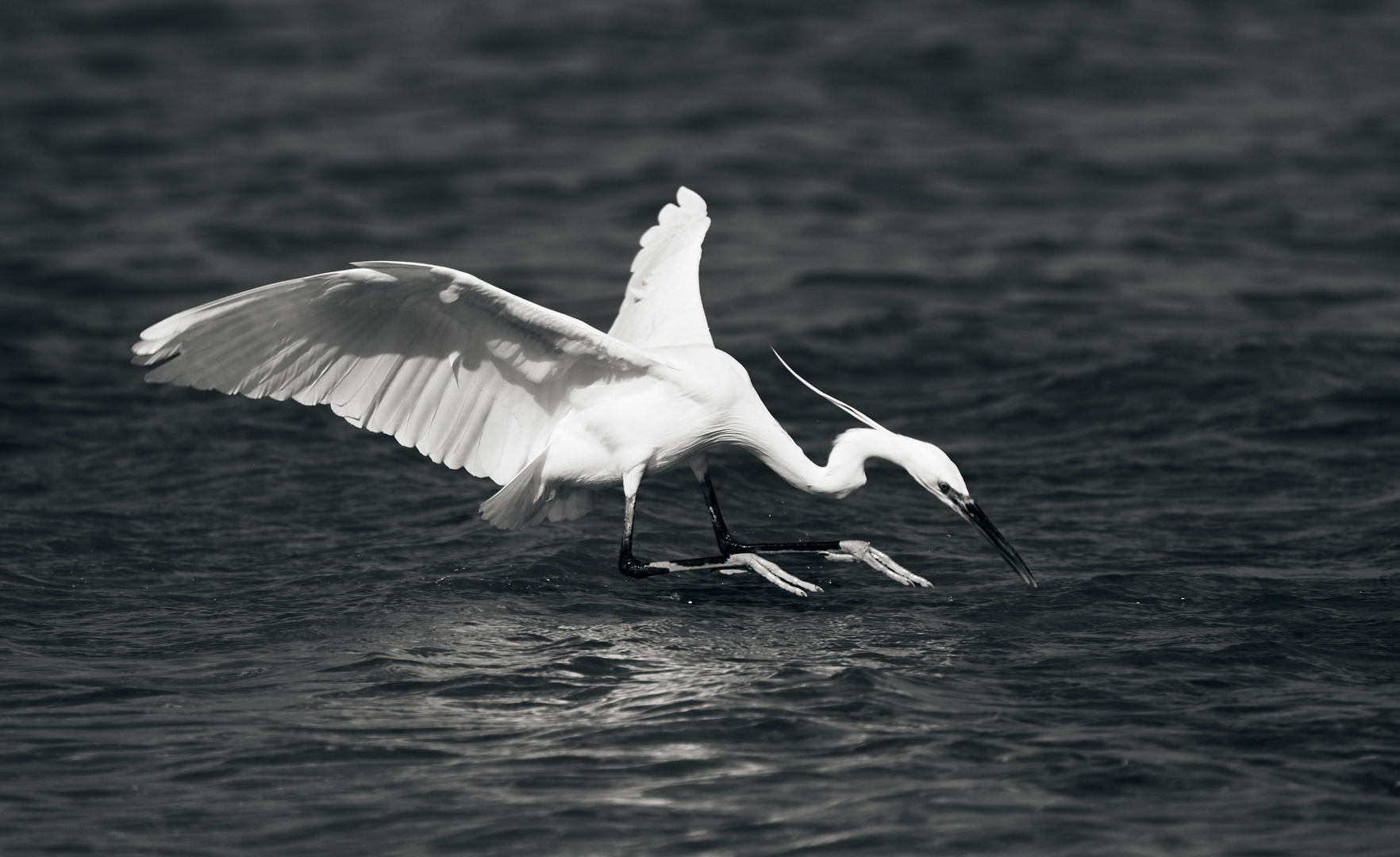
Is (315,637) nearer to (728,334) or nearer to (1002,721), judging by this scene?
(1002,721)

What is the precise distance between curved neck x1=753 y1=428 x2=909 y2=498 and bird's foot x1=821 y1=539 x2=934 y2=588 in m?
0.30

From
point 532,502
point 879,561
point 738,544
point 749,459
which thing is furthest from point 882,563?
point 749,459

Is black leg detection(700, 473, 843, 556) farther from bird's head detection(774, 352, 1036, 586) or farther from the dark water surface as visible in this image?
bird's head detection(774, 352, 1036, 586)

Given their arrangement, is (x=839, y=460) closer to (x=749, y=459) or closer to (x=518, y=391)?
(x=518, y=391)

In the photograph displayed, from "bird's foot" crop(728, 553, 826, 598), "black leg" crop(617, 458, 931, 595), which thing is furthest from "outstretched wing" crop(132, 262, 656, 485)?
"bird's foot" crop(728, 553, 826, 598)

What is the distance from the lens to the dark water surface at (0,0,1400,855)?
236 inches

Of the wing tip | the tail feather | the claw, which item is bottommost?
the claw

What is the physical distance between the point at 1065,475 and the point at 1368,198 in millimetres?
8169

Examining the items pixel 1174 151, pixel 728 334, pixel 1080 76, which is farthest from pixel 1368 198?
pixel 728 334

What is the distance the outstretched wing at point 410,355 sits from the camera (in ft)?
24.2

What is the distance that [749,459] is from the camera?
447 inches

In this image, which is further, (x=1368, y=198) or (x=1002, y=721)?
(x=1368, y=198)

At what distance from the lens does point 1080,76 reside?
19.9m

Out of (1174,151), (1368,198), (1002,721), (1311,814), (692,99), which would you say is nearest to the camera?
(1311,814)
